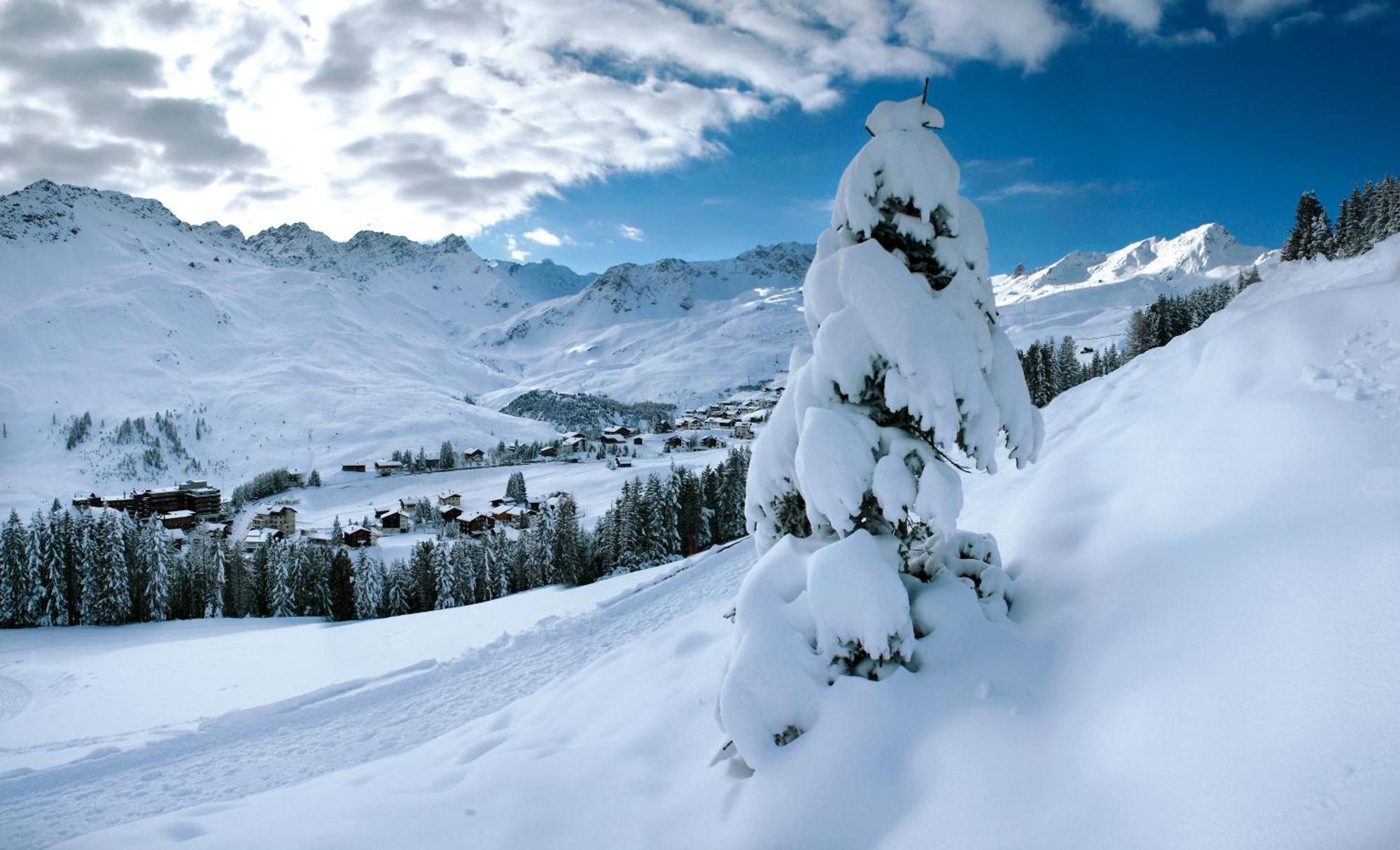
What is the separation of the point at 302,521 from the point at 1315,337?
344 ft

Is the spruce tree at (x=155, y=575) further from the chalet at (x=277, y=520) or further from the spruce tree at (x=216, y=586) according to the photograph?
the chalet at (x=277, y=520)

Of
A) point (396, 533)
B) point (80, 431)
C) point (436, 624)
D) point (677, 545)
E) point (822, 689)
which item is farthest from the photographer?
point (80, 431)

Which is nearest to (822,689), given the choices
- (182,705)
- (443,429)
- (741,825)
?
(741,825)

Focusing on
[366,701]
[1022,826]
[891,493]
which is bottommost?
[366,701]

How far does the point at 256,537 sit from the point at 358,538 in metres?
14.6

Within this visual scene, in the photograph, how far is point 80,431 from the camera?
5787 inches

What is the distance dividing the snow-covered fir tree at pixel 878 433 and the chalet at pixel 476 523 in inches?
2713

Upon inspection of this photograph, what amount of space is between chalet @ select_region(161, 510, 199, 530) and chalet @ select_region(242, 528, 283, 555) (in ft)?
36.4

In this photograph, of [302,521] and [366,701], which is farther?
[302,521]

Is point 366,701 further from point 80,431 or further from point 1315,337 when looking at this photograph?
point 80,431

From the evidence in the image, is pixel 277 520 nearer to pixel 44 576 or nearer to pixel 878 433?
pixel 44 576

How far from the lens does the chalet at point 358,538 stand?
67.8 m

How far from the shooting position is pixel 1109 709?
199 inches

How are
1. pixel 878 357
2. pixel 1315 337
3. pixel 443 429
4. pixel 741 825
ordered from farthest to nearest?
pixel 443 429, pixel 1315 337, pixel 878 357, pixel 741 825
